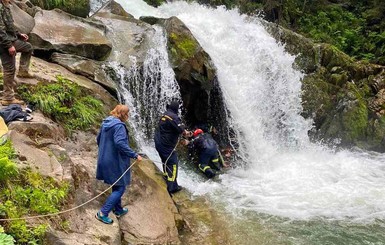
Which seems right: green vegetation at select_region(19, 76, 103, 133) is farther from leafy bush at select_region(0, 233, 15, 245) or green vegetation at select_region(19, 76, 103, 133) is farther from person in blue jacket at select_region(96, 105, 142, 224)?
leafy bush at select_region(0, 233, 15, 245)

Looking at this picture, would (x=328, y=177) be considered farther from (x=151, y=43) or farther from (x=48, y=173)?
(x=48, y=173)

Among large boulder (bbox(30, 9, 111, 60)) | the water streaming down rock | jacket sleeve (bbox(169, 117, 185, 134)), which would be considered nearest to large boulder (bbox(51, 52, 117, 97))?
large boulder (bbox(30, 9, 111, 60))

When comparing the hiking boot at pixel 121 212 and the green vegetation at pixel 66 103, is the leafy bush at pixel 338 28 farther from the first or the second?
the hiking boot at pixel 121 212

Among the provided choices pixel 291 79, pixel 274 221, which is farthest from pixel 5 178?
pixel 291 79

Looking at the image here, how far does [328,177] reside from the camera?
11.2 metres

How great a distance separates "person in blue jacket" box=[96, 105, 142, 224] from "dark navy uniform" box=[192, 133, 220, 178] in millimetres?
4645

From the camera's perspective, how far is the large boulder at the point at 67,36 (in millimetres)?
9977

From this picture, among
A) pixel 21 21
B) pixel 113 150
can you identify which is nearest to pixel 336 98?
pixel 113 150

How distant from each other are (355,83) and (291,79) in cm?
323

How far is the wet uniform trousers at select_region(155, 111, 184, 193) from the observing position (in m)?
8.45

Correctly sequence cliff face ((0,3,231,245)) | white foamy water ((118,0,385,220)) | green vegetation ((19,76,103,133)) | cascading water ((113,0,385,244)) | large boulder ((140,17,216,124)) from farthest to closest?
large boulder ((140,17,216,124)), white foamy water ((118,0,385,220)), cascading water ((113,0,385,244)), green vegetation ((19,76,103,133)), cliff face ((0,3,231,245))

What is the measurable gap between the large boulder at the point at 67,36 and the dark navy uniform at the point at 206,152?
356cm

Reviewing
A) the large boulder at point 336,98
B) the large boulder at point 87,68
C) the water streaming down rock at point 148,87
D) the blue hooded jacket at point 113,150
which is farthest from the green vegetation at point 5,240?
the large boulder at point 336,98

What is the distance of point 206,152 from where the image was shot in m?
10.9
